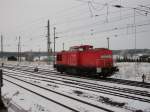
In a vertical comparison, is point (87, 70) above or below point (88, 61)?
below

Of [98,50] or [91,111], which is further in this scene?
[98,50]

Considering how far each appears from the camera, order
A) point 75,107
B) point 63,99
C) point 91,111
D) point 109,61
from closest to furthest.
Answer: point 91,111, point 75,107, point 63,99, point 109,61

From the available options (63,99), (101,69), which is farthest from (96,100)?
(101,69)

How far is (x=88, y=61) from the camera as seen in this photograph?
82.4 feet

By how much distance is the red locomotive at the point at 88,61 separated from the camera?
24.0 meters

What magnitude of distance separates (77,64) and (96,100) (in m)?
13.7

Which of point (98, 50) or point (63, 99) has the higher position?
point (98, 50)

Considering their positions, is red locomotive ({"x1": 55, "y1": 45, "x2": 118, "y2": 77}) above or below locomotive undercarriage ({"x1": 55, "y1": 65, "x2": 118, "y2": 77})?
above

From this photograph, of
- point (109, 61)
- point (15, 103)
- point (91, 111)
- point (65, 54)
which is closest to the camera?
point (91, 111)

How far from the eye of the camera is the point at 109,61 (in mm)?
25062

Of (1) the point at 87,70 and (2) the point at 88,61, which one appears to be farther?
(2) the point at 88,61

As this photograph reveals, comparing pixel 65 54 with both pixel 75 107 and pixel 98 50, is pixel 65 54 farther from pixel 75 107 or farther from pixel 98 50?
pixel 75 107

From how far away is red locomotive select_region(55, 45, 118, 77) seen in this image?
2403cm

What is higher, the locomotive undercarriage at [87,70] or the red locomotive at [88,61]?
the red locomotive at [88,61]
